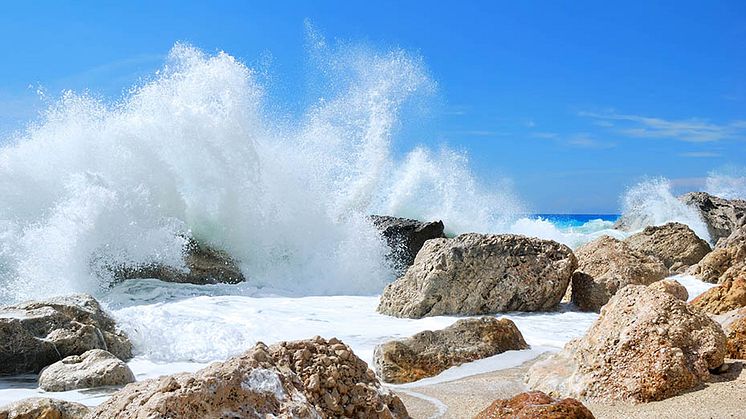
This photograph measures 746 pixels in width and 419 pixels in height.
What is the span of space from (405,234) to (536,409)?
29.8 feet

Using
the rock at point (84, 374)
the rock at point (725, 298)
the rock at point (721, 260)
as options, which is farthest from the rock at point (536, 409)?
the rock at point (721, 260)

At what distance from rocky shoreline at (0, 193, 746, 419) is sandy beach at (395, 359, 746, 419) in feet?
0.05

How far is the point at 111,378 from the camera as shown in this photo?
14.6 ft

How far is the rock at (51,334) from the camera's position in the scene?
16.5ft

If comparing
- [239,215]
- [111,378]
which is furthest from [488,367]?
[239,215]

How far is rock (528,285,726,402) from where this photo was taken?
3.54m

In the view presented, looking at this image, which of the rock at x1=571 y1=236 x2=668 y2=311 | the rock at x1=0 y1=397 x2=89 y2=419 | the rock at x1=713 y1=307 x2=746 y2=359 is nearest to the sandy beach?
the rock at x1=713 y1=307 x2=746 y2=359

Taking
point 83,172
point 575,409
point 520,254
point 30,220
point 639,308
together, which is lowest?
point 575,409

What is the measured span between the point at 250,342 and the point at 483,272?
2.75 metres

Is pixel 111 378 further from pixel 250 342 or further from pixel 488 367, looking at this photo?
pixel 488 367

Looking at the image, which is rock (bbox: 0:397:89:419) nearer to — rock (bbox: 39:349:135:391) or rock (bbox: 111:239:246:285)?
rock (bbox: 39:349:135:391)

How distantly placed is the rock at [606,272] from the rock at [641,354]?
135 inches

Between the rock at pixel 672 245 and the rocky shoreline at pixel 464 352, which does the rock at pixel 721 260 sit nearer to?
the rocky shoreline at pixel 464 352

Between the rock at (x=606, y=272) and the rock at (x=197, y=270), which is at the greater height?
the rock at (x=197, y=270)
